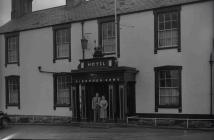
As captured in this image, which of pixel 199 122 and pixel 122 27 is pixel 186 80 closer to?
pixel 199 122

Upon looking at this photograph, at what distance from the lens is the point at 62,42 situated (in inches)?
1126

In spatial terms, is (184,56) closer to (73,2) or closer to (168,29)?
(168,29)

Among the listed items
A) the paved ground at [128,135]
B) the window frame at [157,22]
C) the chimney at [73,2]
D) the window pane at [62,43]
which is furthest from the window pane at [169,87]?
the chimney at [73,2]

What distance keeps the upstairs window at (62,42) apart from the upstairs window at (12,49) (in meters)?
4.05

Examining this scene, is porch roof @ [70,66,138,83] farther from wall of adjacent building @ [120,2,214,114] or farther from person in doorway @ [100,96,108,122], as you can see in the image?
person in doorway @ [100,96,108,122]

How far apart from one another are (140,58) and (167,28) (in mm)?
2427

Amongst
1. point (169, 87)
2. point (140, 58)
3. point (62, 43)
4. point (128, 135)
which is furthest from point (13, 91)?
point (128, 135)

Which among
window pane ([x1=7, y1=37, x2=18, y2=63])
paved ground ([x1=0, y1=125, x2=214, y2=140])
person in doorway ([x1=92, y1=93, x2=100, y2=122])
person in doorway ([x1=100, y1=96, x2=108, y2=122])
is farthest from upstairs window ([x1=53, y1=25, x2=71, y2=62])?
paved ground ([x1=0, y1=125, x2=214, y2=140])

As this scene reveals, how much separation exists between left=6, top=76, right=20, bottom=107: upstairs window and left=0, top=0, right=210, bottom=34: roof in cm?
375

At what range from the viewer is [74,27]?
1096 inches

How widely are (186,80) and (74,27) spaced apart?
8985 millimetres

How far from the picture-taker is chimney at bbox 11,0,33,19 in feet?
112

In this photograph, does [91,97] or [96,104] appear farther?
[91,97]

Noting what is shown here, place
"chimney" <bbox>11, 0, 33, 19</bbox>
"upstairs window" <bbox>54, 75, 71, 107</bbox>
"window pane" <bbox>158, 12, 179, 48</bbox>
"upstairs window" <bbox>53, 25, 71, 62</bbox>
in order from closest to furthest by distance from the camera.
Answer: "window pane" <bbox>158, 12, 179, 48</bbox> < "upstairs window" <bbox>54, 75, 71, 107</bbox> < "upstairs window" <bbox>53, 25, 71, 62</bbox> < "chimney" <bbox>11, 0, 33, 19</bbox>
